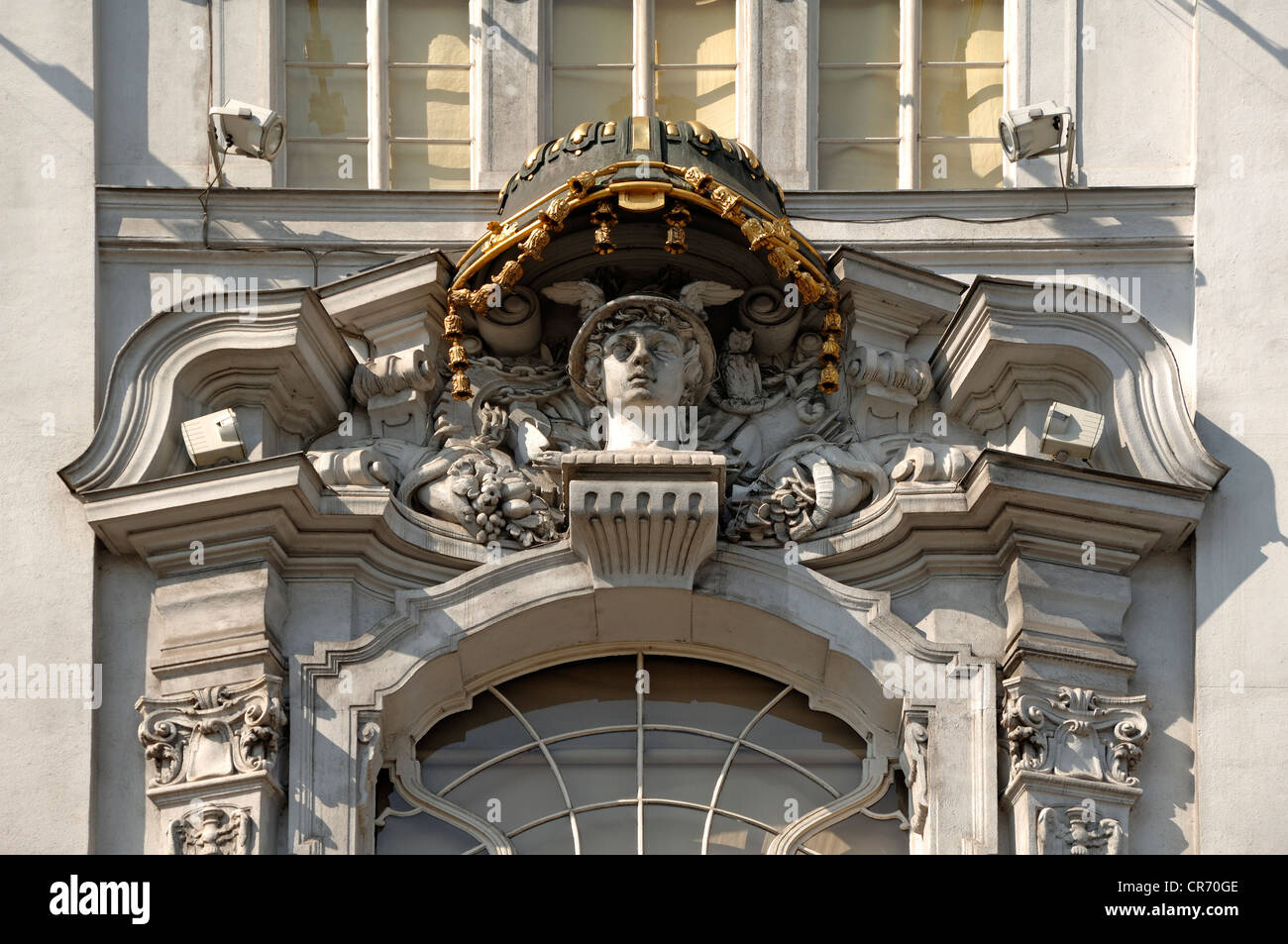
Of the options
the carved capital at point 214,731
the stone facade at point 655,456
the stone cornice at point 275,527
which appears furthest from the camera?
the stone cornice at point 275,527

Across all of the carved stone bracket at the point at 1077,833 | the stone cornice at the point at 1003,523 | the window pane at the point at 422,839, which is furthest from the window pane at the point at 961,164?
the window pane at the point at 422,839

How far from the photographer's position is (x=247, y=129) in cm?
2022

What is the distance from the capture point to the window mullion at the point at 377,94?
2092 cm

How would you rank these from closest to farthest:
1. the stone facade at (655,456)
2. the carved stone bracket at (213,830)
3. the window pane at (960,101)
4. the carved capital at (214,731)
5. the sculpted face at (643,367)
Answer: the carved stone bracket at (213,830) → the carved capital at (214,731) → the stone facade at (655,456) → the sculpted face at (643,367) → the window pane at (960,101)

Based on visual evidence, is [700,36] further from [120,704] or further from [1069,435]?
[120,704]

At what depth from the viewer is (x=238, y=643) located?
1903 centimetres

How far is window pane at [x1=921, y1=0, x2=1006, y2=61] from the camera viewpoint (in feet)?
69.4

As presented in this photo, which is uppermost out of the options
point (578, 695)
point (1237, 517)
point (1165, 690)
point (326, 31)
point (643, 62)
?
point (326, 31)

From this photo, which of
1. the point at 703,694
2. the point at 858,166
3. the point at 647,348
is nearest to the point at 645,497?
the point at 647,348

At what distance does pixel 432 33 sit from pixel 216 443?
3.10 meters

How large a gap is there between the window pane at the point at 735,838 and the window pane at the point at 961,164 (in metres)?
3.94

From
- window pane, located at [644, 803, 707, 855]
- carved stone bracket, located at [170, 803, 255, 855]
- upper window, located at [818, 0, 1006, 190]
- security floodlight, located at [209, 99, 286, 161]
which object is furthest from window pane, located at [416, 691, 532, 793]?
upper window, located at [818, 0, 1006, 190]

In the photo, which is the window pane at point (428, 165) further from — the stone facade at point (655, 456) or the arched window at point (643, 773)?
the arched window at point (643, 773)
